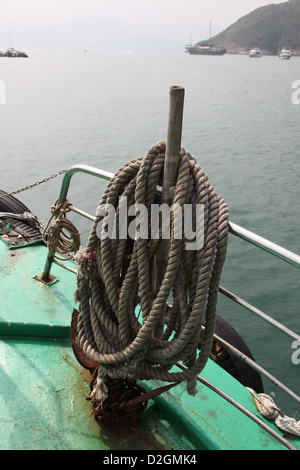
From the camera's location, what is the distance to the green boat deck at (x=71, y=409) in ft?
6.08

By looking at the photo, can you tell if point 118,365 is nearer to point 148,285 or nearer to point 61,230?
point 148,285

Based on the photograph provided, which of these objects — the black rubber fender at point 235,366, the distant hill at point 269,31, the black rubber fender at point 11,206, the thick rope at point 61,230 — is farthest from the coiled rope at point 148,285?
the distant hill at point 269,31

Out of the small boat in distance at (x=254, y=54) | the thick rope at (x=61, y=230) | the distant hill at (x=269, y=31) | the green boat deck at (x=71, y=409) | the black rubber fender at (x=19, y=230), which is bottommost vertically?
the green boat deck at (x=71, y=409)

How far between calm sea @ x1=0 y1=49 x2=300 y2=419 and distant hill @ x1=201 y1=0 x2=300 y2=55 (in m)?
95.1

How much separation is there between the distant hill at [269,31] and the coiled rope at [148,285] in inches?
4913

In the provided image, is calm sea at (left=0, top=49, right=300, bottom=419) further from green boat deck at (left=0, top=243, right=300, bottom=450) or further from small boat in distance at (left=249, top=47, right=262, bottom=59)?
small boat in distance at (left=249, top=47, right=262, bottom=59)

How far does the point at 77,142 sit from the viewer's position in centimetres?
1644

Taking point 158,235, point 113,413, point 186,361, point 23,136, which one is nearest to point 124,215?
point 158,235

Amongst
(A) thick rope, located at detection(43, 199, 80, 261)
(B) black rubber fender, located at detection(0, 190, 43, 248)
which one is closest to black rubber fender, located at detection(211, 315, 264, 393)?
(A) thick rope, located at detection(43, 199, 80, 261)

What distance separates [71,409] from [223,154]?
44.7ft

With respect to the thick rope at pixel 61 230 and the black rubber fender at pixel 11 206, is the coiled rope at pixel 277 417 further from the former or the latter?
the black rubber fender at pixel 11 206

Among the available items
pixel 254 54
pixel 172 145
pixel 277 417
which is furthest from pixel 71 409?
pixel 254 54

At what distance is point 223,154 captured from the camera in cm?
1465

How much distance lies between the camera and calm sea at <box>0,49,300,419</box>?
6.21 meters
